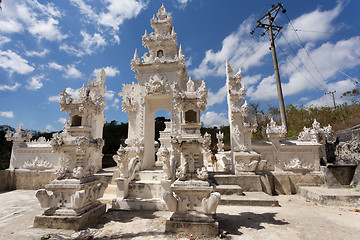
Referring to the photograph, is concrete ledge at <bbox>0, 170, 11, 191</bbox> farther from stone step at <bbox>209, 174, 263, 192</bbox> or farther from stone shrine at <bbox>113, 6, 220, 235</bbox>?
stone step at <bbox>209, 174, 263, 192</bbox>

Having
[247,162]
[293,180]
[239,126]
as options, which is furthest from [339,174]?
[239,126]

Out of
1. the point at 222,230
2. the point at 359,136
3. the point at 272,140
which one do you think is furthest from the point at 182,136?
the point at 359,136

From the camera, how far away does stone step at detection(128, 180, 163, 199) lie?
22.1 feet

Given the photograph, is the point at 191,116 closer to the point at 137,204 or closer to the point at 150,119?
the point at 137,204

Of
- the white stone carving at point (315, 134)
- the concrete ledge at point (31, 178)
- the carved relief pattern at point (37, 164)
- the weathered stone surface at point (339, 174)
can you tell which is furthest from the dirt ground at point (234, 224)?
the white stone carving at point (315, 134)

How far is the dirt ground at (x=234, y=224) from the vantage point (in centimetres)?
428

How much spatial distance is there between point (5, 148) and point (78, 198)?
667 inches

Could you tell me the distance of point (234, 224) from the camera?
195 inches

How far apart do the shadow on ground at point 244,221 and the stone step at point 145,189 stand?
2402 mm

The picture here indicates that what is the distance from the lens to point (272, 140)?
9.18 metres

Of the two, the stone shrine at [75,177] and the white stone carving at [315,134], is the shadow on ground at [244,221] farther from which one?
the white stone carving at [315,134]

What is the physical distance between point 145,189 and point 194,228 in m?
3.00

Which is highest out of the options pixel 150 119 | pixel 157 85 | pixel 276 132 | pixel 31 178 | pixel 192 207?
pixel 157 85

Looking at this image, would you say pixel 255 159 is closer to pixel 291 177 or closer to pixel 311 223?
pixel 291 177
